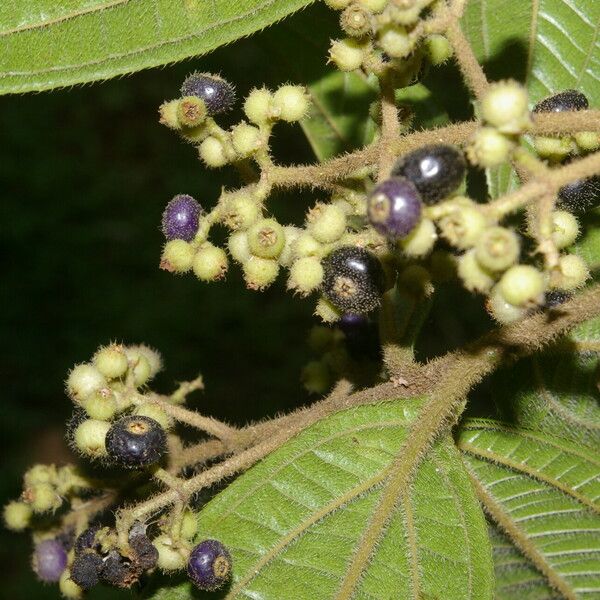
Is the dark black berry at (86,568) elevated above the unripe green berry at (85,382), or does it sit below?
below

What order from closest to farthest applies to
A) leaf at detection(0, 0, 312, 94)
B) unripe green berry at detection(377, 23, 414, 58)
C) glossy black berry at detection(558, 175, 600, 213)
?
unripe green berry at detection(377, 23, 414, 58)
leaf at detection(0, 0, 312, 94)
glossy black berry at detection(558, 175, 600, 213)

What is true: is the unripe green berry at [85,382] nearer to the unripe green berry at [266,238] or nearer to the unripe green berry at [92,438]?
the unripe green berry at [92,438]

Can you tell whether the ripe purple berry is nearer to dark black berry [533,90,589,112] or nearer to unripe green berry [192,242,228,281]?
unripe green berry [192,242,228,281]

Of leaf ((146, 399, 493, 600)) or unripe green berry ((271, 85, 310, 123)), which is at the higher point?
unripe green berry ((271, 85, 310, 123))

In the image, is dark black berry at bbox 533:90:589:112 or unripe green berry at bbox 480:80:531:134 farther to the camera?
dark black berry at bbox 533:90:589:112

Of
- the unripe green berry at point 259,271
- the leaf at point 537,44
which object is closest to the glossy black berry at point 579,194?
the leaf at point 537,44

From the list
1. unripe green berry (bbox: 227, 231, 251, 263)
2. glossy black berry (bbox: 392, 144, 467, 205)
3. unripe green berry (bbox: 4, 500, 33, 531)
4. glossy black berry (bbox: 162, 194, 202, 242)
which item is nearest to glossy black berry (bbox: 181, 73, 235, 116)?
glossy black berry (bbox: 162, 194, 202, 242)

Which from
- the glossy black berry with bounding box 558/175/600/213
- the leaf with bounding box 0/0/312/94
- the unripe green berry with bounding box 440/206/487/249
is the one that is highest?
the leaf with bounding box 0/0/312/94
